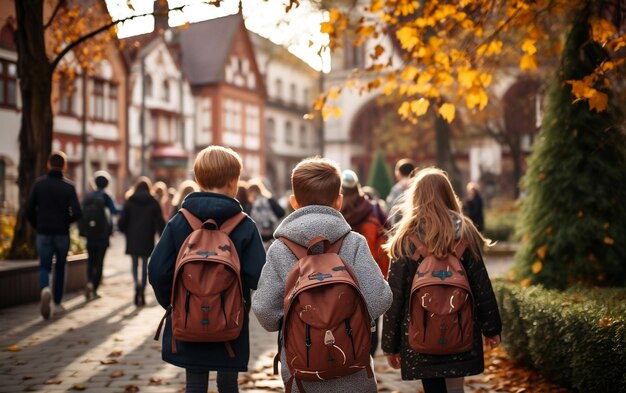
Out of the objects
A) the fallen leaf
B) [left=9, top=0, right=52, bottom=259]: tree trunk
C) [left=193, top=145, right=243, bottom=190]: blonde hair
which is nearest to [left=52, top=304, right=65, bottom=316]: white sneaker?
[left=9, top=0, right=52, bottom=259]: tree trunk

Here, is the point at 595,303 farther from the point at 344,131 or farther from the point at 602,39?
the point at 344,131

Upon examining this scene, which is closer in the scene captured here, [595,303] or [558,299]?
[595,303]

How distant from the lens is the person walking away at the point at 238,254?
4.06 m

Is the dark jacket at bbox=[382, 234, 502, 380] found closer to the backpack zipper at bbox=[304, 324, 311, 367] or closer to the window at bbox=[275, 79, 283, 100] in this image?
the backpack zipper at bbox=[304, 324, 311, 367]

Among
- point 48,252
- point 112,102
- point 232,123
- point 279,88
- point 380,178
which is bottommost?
point 48,252

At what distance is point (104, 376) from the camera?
21.9 ft

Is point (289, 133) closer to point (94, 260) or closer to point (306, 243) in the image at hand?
point (94, 260)

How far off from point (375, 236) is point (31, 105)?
6767 millimetres

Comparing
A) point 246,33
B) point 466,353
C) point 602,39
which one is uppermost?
point 246,33

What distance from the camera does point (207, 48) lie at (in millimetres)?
49969

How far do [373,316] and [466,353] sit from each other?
950 millimetres

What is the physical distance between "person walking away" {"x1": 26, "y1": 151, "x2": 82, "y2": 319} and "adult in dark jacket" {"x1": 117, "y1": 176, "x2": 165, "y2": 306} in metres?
1.39

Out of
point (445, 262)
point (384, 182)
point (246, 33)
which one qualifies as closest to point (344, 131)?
point (246, 33)

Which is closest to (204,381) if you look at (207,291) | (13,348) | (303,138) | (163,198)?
(207,291)
